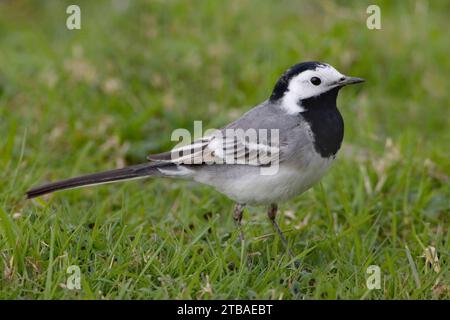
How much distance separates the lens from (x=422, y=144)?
677 centimetres

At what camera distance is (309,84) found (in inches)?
192

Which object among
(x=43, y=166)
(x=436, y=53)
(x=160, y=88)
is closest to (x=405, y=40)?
(x=436, y=53)

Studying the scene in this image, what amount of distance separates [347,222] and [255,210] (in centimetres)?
73

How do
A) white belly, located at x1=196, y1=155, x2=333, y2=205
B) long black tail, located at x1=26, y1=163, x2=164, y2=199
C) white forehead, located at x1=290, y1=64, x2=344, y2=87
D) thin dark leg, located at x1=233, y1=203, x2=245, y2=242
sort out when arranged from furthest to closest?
thin dark leg, located at x1=233, y1=203, x2=245, y2=242 < long black tail, located at x1=26, y1=163, x2=164, y2=199 < white forehead, located at x1=290, y1=64, x2=344, y2=87 < white belly, located at x1=196, y1=155, x2=333, y2=205

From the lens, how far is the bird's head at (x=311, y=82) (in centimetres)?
484

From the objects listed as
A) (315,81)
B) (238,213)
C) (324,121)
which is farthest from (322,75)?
(238,213)

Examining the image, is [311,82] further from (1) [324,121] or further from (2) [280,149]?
(2) [280,149]

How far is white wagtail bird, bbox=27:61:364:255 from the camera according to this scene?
4723mm

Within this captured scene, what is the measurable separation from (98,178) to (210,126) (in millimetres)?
2183

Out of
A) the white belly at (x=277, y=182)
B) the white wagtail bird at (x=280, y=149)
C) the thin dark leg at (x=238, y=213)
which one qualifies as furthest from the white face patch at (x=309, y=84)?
the thin dark leg at (x=238, y=213)

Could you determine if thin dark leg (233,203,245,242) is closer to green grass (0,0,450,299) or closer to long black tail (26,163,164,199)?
green grass (0,0,450,299)

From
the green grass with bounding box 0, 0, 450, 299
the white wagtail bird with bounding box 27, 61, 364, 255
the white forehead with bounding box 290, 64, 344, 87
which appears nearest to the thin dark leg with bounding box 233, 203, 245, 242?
the white wagtail bird with bounding box 27, 61, 364, 255

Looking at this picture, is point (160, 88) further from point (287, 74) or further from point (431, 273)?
point (431, 273)

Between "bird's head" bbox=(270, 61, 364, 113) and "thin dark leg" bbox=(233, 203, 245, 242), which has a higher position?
"bird's head" bbox=(270, 61, 364, 113)
